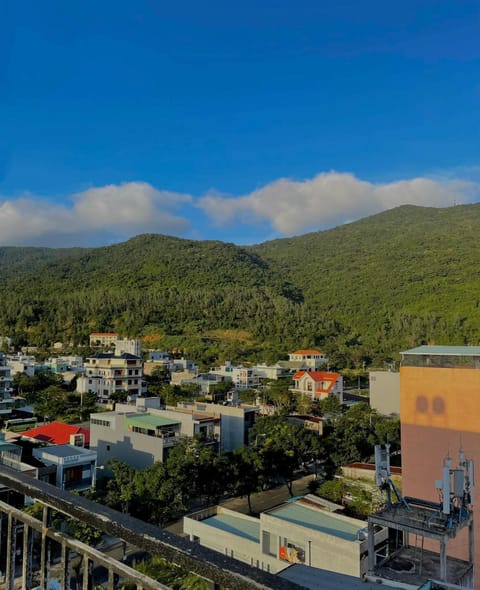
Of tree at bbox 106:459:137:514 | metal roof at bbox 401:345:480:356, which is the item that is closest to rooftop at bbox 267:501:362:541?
tree at bbox 106:459:137:514

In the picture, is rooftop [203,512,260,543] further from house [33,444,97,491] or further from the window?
house [33,444,97,491]

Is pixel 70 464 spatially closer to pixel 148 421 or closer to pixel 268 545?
pixel 148 421

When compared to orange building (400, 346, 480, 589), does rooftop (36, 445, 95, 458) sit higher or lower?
lower

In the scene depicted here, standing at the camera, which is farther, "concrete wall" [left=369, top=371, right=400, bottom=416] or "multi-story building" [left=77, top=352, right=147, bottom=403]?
"multi-story building" [left=77, top=352, right=147, bottom=403]

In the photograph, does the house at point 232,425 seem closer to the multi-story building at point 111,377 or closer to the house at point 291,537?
the house at point 291,537

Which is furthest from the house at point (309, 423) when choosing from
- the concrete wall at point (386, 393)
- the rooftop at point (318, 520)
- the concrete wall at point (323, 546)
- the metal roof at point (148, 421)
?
the concrete wall at point (323, 546)

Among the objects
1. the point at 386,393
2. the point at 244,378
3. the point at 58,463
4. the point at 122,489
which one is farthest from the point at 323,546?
the point at 244,378
